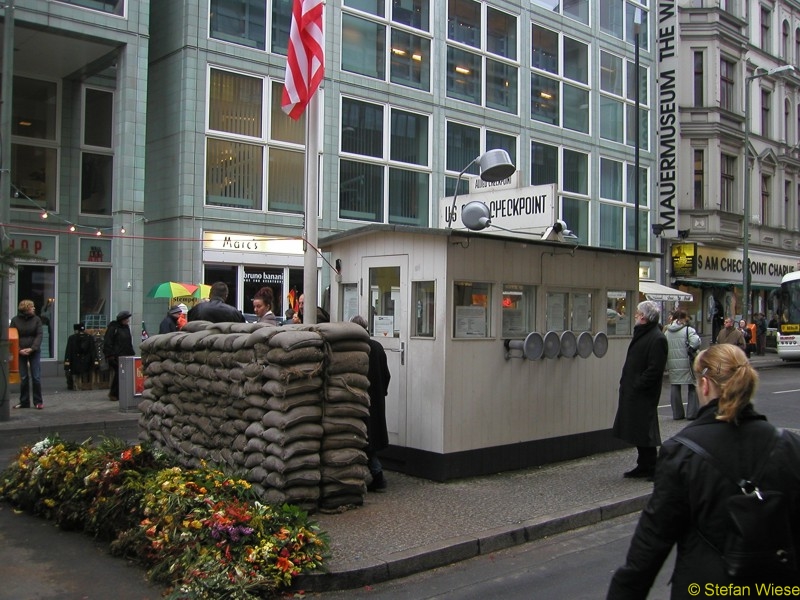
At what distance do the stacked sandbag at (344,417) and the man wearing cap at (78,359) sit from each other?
1158 centimetres

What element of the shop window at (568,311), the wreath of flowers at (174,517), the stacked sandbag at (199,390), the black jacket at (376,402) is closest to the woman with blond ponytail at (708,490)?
the wreath of flowers at (174,517)

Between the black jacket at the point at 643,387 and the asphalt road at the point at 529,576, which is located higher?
the black jacket at the point at 643,387

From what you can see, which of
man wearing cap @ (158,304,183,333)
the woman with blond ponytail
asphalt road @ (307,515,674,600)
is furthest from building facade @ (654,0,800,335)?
the woman with blond ponytail

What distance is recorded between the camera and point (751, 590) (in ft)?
8.16

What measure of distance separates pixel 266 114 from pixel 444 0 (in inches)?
309

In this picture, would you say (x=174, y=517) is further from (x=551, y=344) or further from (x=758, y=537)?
(x=551, y=344)

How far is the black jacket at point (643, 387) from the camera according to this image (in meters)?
8.53

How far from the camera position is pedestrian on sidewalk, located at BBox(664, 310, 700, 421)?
13320mm

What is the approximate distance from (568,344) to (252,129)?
13.6 metres

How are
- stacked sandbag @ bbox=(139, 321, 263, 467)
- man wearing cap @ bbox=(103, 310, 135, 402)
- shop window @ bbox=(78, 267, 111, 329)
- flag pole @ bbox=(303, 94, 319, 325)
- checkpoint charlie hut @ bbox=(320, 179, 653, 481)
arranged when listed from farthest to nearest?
shop window @ bbox=(78, 267, 111, 329), man wearing cap @ bbox=(103, 310, 135, 402), flag pole @ bbox=(303, 94, 319, 325), checkpoint charlie hut @ bbox=(320, 179, 653, 481), stacked sandbag @ bbox=(139, 321, 263, 467)

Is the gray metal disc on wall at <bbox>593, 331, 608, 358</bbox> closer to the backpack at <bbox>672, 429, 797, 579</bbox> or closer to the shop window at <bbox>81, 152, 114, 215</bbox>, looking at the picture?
the backpack at <bbox>672, 429, 797, 579</bbox>

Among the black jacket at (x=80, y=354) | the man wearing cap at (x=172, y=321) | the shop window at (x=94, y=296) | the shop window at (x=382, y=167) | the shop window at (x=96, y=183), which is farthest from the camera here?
the shop window at (x=382, y=167)

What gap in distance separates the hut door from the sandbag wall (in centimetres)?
142

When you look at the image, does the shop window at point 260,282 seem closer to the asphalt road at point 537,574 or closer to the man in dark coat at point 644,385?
A: the man in dark coat at point 644,385
